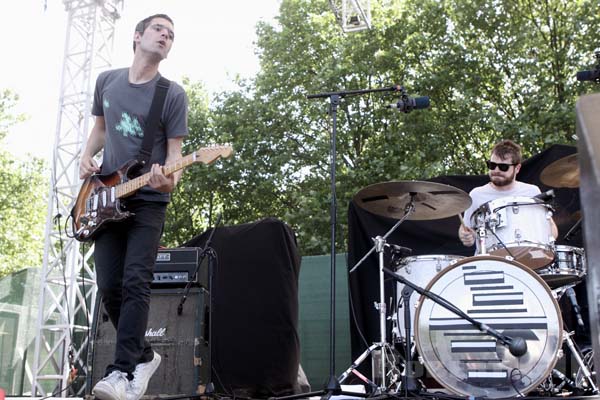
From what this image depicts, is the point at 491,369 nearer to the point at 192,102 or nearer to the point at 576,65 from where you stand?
the point at 576,65

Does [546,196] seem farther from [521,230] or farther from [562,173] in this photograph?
[562,173]

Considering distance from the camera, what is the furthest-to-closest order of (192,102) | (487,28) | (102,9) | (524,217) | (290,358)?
(192,102) → (487,28) → (102,9) → (290,358) → (524,217)

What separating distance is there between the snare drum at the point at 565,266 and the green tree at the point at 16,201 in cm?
2365

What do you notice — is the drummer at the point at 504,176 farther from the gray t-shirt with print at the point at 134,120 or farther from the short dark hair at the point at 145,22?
the short dark hair at the point at 145,22

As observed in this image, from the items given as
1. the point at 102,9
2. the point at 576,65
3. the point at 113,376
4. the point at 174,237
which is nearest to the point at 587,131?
the point at 113,376

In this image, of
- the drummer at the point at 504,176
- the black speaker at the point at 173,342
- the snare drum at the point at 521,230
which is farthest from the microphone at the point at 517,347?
the black speaker at the point at 173,342

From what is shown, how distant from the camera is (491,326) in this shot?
3262 mm

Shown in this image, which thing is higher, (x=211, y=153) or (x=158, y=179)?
(x=211, y=153)

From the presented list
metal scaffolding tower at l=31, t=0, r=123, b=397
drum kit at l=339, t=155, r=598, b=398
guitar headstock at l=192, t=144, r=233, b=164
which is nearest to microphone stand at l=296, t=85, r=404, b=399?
drum kit at l=339, t=155, r=598, b=398

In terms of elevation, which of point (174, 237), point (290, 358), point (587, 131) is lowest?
point (290, 358)

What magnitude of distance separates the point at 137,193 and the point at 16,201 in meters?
23.6

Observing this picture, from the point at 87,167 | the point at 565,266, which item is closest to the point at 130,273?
the point at 87,167

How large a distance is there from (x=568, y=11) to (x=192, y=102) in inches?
407

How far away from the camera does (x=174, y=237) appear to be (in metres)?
15.5
